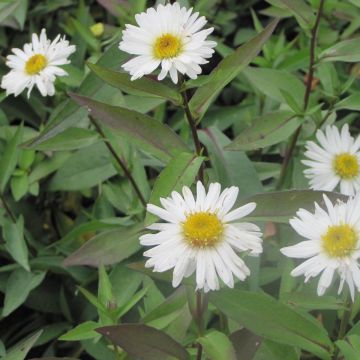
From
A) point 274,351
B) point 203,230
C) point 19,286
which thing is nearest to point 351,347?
point 274,351

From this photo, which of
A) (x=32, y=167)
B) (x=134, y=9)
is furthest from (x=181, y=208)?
(x=32, y=167)

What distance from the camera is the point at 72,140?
1387 millimetres

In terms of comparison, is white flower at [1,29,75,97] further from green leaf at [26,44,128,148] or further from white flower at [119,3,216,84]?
white flower at [119,3,216,84]

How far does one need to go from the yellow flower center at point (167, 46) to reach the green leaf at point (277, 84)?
42cm

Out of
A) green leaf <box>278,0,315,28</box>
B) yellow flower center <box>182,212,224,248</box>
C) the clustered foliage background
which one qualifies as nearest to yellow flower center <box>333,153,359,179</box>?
Answer: the clustered foliage background

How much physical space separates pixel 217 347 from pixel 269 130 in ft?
1.63

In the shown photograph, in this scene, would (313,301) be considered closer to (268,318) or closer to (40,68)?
(268,318)

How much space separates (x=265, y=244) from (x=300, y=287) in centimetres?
25

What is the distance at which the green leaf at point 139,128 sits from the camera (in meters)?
1.08

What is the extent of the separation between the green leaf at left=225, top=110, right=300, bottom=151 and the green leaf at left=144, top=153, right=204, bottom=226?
0.22 m

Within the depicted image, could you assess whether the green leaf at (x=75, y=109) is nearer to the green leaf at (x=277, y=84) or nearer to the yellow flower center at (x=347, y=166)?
the green leaf at (x=277, y=84)

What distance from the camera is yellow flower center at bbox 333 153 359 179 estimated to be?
1319mm

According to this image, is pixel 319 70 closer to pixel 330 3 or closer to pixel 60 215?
pixel 330 3

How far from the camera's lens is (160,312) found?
1.15m
